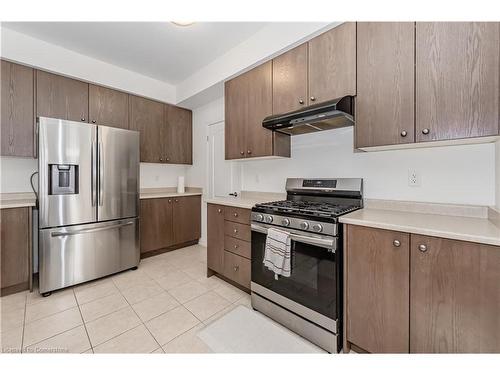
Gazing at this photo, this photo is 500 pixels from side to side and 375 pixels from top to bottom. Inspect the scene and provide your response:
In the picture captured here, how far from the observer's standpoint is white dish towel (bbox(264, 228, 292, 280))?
163cm

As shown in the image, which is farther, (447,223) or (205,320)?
(205,320)

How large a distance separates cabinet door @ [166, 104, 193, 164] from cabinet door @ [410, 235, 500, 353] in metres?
3.36

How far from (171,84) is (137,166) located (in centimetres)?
157

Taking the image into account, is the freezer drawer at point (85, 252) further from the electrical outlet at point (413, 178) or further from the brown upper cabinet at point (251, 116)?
the electrical outlet at point (413, 178)

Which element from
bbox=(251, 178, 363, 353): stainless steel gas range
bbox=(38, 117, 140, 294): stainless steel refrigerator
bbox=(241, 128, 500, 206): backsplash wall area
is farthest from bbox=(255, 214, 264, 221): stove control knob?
bbox=(38, 117, 140, 294): stainless steel refrigerator

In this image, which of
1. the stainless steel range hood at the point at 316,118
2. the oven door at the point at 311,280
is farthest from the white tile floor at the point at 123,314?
the stainless steel range hood at the point at 316,118

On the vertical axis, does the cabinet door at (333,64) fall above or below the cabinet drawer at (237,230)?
above

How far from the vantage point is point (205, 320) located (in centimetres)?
180

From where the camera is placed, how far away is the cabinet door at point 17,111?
2232mm

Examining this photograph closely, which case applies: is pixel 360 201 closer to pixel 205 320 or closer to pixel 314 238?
pixel 314 238

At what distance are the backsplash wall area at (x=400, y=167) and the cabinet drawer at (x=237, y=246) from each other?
78cm

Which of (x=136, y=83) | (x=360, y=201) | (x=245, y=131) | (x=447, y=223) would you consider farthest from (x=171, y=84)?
(x=447, y=223)

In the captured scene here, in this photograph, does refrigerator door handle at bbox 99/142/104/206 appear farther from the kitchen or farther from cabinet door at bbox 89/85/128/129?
cabinet door at bbox 89/85/128/129
